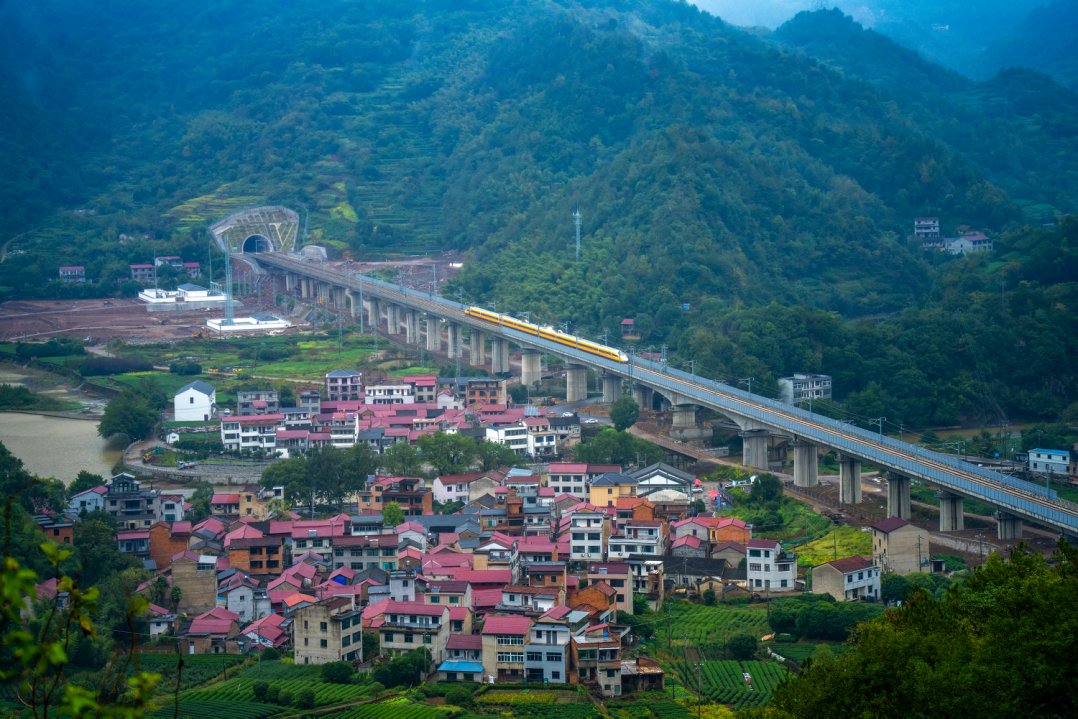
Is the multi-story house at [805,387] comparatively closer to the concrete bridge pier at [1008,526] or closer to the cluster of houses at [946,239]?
the concrete bridge pier at [1008,526]

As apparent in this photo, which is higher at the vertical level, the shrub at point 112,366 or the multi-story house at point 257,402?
the shrub at point 112,366

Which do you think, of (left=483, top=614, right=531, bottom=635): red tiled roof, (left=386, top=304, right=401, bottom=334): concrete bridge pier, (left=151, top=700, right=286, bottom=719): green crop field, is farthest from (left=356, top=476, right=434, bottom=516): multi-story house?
(left=386, top=304, right=401, bottom=334): concrete bridge pier

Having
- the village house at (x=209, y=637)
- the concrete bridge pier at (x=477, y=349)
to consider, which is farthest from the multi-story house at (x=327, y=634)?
the concrete bridge pier at (x=477, y=349)

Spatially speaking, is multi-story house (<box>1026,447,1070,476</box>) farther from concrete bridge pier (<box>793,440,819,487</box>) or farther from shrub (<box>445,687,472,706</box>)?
shrub (<box>445,687,472,706</box>)

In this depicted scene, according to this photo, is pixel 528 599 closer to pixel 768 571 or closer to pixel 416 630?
pixel 416 630

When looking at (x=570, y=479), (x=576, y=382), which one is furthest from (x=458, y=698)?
(x=576, y=382)

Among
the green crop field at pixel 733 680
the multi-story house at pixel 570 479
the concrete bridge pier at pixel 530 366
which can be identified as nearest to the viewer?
the green crop field at pixel 733 680
